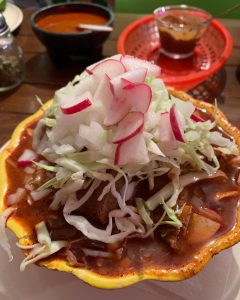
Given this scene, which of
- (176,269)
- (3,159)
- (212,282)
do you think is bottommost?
(212,282)

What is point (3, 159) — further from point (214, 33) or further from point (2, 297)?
point (214, 33)

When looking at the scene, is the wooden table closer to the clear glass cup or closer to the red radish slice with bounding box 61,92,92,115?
the clear glass cup

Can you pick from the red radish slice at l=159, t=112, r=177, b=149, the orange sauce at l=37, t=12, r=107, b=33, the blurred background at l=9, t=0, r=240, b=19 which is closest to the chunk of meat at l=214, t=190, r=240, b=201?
the red radish slice at l=159, t=112, r=177, b=149

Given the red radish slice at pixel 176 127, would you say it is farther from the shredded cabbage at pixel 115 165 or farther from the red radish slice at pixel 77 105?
the red radish slice at pixel 77 105

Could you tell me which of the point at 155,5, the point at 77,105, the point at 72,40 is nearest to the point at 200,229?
the point at 77,105

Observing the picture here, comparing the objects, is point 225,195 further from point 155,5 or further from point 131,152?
point 155,5

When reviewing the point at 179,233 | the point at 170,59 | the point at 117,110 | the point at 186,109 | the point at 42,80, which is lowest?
the point at 170,59

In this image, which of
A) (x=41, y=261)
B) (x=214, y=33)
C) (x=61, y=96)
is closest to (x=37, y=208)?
(x=41, y=261)
